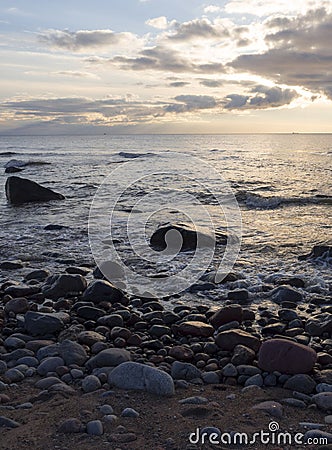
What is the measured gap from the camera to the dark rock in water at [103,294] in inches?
248

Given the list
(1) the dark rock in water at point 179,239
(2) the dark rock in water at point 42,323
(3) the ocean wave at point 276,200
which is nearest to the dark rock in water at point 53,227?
(1) the dark rock in water at point 179,239

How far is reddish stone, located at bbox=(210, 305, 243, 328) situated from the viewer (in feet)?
18.0

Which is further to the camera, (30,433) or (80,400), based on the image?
(80,400)

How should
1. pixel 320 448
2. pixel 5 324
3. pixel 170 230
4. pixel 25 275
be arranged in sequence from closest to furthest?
pixel 320 448 → pixel 5 324 → pixel 25 275 → pixel 170 230

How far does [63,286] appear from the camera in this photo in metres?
6.62

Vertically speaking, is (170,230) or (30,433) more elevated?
(170,230)

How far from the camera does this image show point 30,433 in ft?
10.4

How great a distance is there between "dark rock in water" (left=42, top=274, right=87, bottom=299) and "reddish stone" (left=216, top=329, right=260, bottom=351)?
2607 millimetres

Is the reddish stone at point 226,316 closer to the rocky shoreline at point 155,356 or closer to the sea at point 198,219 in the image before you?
the rocky shoreline at point 155,356

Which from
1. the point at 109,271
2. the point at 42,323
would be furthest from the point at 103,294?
the point at 109,271

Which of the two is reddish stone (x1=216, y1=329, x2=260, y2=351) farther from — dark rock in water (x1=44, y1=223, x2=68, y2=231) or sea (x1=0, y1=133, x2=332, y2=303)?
dark rock in water (x1=44, y1=223, x2=68, y2=231)

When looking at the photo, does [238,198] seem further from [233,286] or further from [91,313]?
[91,313]

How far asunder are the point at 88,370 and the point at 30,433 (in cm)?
118

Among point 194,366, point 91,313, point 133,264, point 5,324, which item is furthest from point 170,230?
point 194,366
